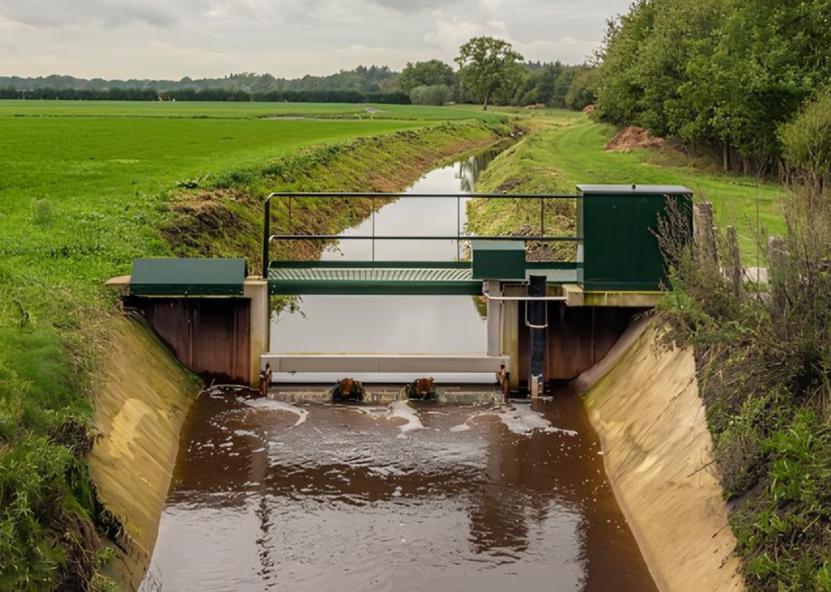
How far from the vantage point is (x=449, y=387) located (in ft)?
60.2

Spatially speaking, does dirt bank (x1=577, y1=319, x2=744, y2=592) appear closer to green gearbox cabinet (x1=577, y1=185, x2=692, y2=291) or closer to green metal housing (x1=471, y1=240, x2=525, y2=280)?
green gearbox cabinet (x1=577, y1=185, x2=692, y2=291)

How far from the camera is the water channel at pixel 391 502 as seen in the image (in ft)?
36.8

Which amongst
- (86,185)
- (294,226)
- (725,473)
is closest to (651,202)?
(725,473)

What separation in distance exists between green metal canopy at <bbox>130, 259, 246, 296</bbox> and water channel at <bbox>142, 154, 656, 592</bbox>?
187cm

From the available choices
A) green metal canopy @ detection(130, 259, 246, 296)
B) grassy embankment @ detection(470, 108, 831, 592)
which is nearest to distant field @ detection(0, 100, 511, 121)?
green metal canopy @ detection(130, 259, 246, 296)

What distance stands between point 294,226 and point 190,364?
14.7 metres

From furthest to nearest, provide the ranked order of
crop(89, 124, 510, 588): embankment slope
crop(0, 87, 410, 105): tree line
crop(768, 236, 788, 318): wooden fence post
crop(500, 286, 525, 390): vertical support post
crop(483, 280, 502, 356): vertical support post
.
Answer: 1. crop(0, 87, 410, 105): tree line
2. crop(483, 280, 502, 356): vertical support post
3. crop(500, 286, 525, 390): vertical support post
4. crop(89, 124, 510, 588): embankment slope
5. crop(768, 236, 788, 318): wooden fence post

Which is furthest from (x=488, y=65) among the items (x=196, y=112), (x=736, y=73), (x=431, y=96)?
(x=736, y=73)

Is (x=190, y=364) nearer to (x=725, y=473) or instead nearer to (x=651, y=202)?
(x=651, y=202)

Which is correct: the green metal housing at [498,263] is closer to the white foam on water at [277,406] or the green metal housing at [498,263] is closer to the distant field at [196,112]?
the white foam on water at [277,406]

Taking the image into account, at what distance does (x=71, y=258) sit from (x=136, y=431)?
6693 mm

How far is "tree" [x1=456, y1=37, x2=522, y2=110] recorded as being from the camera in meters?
175

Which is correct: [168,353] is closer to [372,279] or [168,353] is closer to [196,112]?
[372,279]

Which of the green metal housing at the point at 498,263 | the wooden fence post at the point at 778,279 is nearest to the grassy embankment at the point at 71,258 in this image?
the green metal housing at the point at 498,263
